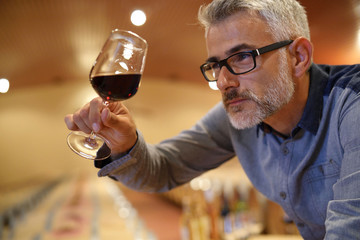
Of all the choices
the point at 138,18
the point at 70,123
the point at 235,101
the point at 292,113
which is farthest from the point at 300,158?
the point at 138,18

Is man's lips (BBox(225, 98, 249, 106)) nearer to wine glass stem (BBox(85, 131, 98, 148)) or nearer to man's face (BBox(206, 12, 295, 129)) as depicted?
man's face (BBox(206, 12, 295, 129))

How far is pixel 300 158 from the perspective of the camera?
46.4 inches

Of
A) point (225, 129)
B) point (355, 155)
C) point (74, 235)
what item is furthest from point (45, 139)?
point (355, 155)

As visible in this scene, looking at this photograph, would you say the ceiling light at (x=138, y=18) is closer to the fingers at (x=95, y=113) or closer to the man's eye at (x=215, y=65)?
the man's eye at (x=215, y=65)

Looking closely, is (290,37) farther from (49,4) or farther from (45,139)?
(45,139)

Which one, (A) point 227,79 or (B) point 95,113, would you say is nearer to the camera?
(B) point 95,113

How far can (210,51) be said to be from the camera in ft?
3.83

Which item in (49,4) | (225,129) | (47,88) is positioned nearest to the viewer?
(225,129)

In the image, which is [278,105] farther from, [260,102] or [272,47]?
[272,47]

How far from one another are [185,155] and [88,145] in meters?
0.53

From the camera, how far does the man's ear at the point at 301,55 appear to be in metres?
1.17

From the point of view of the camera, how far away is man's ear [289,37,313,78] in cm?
117

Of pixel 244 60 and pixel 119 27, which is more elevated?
pixel 119 27

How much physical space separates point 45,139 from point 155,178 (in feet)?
37.3
